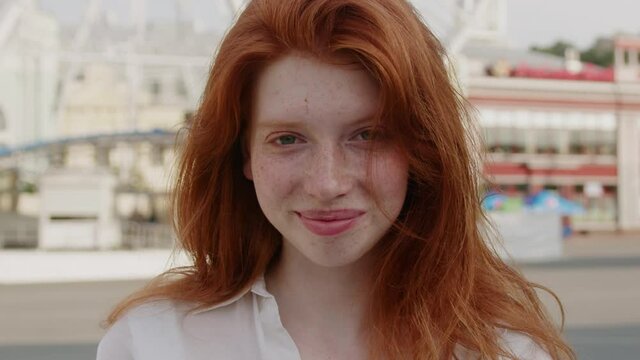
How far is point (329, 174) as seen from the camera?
161 centimetres

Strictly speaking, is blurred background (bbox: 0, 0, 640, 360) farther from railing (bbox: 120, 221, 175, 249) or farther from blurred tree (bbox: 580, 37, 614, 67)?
blurred tree (bbox: 580, 37, 614, 67)

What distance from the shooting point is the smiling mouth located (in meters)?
1.62

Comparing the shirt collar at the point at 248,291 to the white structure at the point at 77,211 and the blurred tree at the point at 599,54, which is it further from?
the blurred tree at the point at 599,54

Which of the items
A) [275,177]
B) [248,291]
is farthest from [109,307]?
[275,177]

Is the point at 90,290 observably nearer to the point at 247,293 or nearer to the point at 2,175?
the point at 2,175

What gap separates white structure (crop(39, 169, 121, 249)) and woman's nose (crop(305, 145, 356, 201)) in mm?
21427

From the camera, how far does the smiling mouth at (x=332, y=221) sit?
162cm

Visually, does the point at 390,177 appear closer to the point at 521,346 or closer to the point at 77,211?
the point at 521,346

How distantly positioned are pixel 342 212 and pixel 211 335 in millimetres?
298

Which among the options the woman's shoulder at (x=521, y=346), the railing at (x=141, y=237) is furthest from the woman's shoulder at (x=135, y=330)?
the railing at (x=141, y=237)

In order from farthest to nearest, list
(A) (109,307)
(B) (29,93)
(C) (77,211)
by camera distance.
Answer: (B) (29,93), (C) (77,211), (A) (109,307)

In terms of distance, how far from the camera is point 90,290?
17453mm

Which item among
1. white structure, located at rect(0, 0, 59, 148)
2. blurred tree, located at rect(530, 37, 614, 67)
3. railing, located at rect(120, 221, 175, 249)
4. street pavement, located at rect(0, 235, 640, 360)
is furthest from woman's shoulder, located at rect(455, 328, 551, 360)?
blurred tree, located at rect(530, 37, 614, 67)

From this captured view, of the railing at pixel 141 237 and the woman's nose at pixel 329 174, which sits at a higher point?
the woman's nose at pixel 329 174
